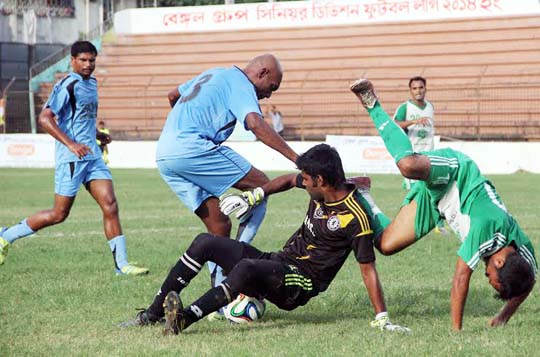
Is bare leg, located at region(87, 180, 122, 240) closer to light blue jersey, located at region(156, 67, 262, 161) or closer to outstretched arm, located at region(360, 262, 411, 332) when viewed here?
light blue jersey, located at region(156, 67, 262, 161)

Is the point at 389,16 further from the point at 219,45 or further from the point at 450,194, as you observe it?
the point at 450,194

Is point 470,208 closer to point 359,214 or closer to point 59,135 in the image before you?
point 359,214

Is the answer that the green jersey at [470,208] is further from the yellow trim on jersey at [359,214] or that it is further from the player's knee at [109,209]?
the player's knee at [109,209]

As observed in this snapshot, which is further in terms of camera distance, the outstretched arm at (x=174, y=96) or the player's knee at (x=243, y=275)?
the outstretched arm at (x=174, y=96)

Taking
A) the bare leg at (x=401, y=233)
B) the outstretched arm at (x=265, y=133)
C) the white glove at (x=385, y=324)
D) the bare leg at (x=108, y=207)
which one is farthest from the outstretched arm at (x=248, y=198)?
the bare leg at (x=108, y=207)

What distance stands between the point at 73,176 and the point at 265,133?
3272 mm

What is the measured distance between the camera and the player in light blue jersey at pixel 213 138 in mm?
7410

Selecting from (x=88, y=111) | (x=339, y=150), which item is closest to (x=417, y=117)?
(x=88, y=111)

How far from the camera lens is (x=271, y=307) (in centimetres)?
781

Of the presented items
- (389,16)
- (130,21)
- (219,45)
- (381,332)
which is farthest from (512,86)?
(381,332)

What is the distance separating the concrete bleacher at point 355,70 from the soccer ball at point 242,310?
25.2 metres

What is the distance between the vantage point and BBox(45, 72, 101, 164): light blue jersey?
9.75 m

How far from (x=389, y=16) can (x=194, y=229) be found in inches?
989

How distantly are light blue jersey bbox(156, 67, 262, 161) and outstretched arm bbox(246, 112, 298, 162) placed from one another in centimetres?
20
